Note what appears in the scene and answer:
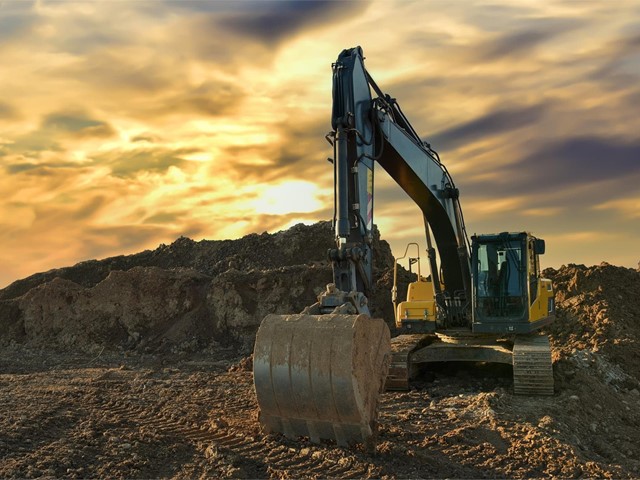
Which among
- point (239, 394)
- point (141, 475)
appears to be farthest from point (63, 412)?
point (141, 475)

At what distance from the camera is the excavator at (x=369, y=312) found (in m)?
6.07

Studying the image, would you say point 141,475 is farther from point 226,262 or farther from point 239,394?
point 226,262

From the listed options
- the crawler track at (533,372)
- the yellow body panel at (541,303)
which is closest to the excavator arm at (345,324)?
the yellow body panel at (541,303)

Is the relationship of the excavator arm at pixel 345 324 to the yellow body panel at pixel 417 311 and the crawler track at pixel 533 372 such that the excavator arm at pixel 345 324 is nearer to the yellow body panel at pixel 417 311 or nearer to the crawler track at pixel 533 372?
the yellow body panel at pixel 417 311

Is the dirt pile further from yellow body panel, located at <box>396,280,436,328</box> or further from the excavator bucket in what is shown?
the excavator bucket

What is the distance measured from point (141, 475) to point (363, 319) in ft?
8.22

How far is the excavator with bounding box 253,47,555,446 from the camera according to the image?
6.07 meters

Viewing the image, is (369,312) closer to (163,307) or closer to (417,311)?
(417,311)

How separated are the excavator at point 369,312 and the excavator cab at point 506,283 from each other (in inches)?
0.6

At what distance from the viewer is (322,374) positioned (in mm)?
5996

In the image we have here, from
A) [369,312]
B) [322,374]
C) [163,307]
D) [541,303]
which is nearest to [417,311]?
[541,303]

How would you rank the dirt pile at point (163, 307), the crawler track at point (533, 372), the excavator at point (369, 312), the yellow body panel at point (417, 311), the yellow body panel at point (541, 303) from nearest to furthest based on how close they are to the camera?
the excavator at point (369, 312)
the crawler track at point (533, 372)
the yellow body panel at point (541, 303)
the yellow body panel at point (417, 311)
the dirt pile at point (163, 307)

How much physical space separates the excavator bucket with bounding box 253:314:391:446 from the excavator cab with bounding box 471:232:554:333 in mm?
3831

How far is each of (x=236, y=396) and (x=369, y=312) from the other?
315 cm
